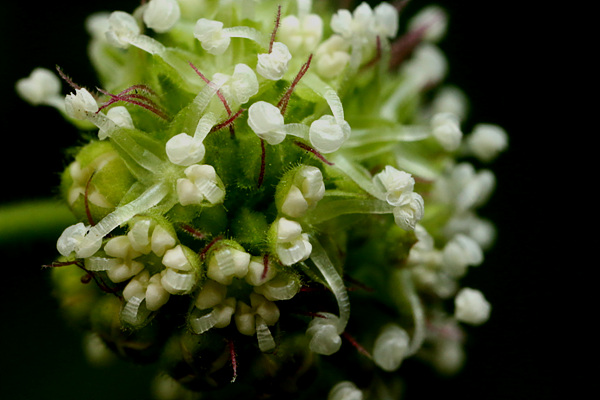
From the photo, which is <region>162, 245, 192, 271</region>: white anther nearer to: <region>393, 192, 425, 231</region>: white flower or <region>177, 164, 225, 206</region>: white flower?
<region>177, 164, 225, 206</region>: white flower

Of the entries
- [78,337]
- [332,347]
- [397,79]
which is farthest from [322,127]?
[78,337]

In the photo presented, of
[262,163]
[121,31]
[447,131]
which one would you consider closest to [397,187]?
[262,163]

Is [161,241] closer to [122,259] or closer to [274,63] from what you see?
[122,259]

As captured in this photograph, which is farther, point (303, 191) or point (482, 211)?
point (482, 211)

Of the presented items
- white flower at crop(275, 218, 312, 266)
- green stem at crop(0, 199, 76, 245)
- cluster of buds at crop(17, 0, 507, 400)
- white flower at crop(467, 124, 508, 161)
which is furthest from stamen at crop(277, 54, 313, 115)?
green stem at crop(0, 199, 76, 245)

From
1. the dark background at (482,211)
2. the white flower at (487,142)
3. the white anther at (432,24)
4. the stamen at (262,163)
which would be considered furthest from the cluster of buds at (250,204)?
the dark background at (482,211)

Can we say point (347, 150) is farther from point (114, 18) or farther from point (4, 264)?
point (4, 264)
